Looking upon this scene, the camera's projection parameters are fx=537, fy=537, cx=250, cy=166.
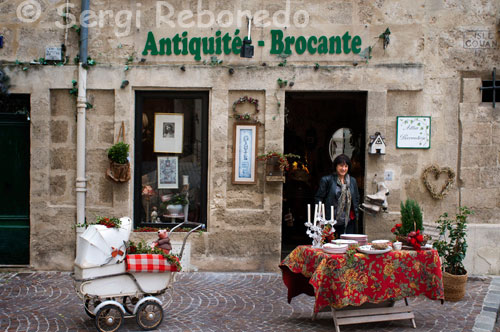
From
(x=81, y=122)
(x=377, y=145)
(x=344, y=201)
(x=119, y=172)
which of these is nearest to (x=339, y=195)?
(x=344, y=201)

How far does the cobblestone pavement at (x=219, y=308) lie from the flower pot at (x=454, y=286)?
119 mm

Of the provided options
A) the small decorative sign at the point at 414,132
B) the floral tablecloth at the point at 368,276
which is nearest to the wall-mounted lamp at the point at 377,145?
the small decorative sign at the point at 414,132

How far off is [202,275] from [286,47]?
368 cm

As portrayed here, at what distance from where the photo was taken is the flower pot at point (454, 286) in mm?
6691

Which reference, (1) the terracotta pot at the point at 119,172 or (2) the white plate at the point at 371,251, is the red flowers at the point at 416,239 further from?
(1) the terracotta pot at the point at 119,172

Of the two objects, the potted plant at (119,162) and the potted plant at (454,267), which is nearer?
the potted plant at (454,267)

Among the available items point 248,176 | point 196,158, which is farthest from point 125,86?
point 248,176

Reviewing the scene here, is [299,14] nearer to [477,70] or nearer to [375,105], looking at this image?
[375,105]

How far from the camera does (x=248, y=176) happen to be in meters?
8.25

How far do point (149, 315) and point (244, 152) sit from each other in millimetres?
3416

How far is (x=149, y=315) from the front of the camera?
5.46 m

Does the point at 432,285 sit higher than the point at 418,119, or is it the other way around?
the point at 418,119

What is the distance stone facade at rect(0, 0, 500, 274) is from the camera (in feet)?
26.5

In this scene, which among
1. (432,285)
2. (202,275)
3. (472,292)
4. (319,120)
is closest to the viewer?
(432,285)
